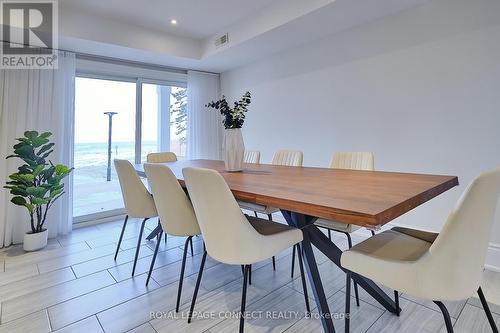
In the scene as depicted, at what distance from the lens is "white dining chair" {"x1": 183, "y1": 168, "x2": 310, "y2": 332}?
1.24 meters

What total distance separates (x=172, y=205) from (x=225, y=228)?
22.5 inches

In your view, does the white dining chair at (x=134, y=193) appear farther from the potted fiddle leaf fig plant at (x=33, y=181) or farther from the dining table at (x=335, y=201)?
the potted fiddle leaf fig plant at (x=33, y=181)

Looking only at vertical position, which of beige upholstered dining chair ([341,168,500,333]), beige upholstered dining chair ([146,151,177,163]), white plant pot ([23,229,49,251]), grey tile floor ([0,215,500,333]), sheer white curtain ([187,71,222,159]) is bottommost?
grey tile floor ([0,215,500,333])

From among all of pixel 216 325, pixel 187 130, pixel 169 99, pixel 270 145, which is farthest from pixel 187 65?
pixel 216 325

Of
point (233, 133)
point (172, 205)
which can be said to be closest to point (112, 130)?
point (233, 133)

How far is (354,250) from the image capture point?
126 cm

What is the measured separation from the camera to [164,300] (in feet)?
5.94

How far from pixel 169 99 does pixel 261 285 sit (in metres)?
3.36

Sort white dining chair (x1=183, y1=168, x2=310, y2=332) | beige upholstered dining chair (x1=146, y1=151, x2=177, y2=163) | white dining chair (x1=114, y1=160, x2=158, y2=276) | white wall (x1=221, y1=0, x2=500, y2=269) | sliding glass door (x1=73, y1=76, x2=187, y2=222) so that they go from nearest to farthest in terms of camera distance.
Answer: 1. white dining chair (x1=183, y1=168, x2=310, y2=332)
2. white dining chair (x1=114, y1=160, x2=158, y2=276)
3. white wall (x1=221, y1=0, x2=500, y2=269)
4. beige upholstered dining chair (x1=146, y1=151, x2=177, y2=163)
5. sliding glass door (x1=73, y1=76, x2=187, y2=222)

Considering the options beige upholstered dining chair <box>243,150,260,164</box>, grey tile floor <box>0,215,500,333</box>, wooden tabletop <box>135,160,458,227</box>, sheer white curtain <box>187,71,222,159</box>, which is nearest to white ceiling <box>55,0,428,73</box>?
sheer white curtain <box>187,71,222,159</box>

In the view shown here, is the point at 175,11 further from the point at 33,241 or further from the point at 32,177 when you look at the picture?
the point at 33,241

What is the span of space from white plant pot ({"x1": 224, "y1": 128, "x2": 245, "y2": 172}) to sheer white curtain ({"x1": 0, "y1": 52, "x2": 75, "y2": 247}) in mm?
2260

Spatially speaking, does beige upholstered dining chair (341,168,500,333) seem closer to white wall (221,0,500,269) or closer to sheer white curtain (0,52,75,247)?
white wall (221,0,500,269)

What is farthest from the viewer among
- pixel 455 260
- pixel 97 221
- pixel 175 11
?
pixel 97 221
